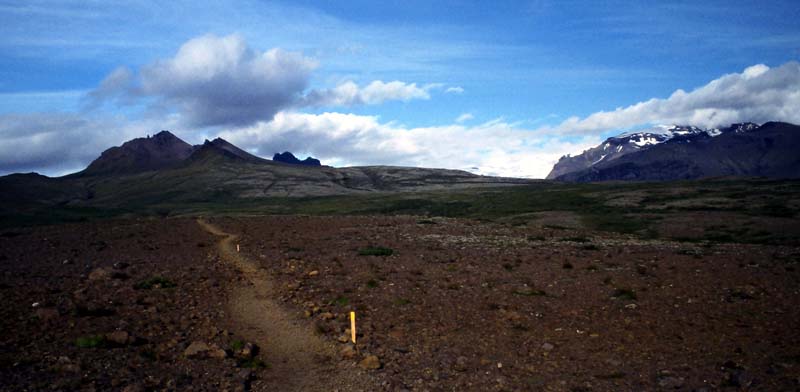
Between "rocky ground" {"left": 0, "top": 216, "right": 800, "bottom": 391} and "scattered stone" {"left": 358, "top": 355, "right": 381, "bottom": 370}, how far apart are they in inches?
2.6

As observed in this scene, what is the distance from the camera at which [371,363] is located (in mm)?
14141

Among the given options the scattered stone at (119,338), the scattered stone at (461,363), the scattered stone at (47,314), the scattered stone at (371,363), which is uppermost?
the scattered stone at (47,314)

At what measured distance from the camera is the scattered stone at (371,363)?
14.0 metres

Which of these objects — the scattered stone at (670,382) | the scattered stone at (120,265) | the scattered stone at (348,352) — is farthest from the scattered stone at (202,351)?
the scattered stone at (120,265)

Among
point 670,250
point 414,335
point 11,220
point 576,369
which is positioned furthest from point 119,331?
point 11,220

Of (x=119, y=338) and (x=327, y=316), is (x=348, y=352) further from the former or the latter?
(x=119, y=338)

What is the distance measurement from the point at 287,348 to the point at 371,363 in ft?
8.99

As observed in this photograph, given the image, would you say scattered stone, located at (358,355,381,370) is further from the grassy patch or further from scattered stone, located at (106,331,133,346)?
the grassy patch

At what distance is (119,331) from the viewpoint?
14969mm

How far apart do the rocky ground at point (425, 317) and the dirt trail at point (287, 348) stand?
25 cm

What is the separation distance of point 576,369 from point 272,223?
37.5 m

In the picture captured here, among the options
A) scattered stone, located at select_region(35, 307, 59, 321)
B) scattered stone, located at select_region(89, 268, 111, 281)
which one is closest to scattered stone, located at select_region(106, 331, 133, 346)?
scattered stone, located at select_region(35, 307, 59, 321)

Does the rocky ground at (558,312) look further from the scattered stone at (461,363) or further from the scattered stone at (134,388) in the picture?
the scattered stone at (134,388)

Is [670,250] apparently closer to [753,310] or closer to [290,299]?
[753,310]
